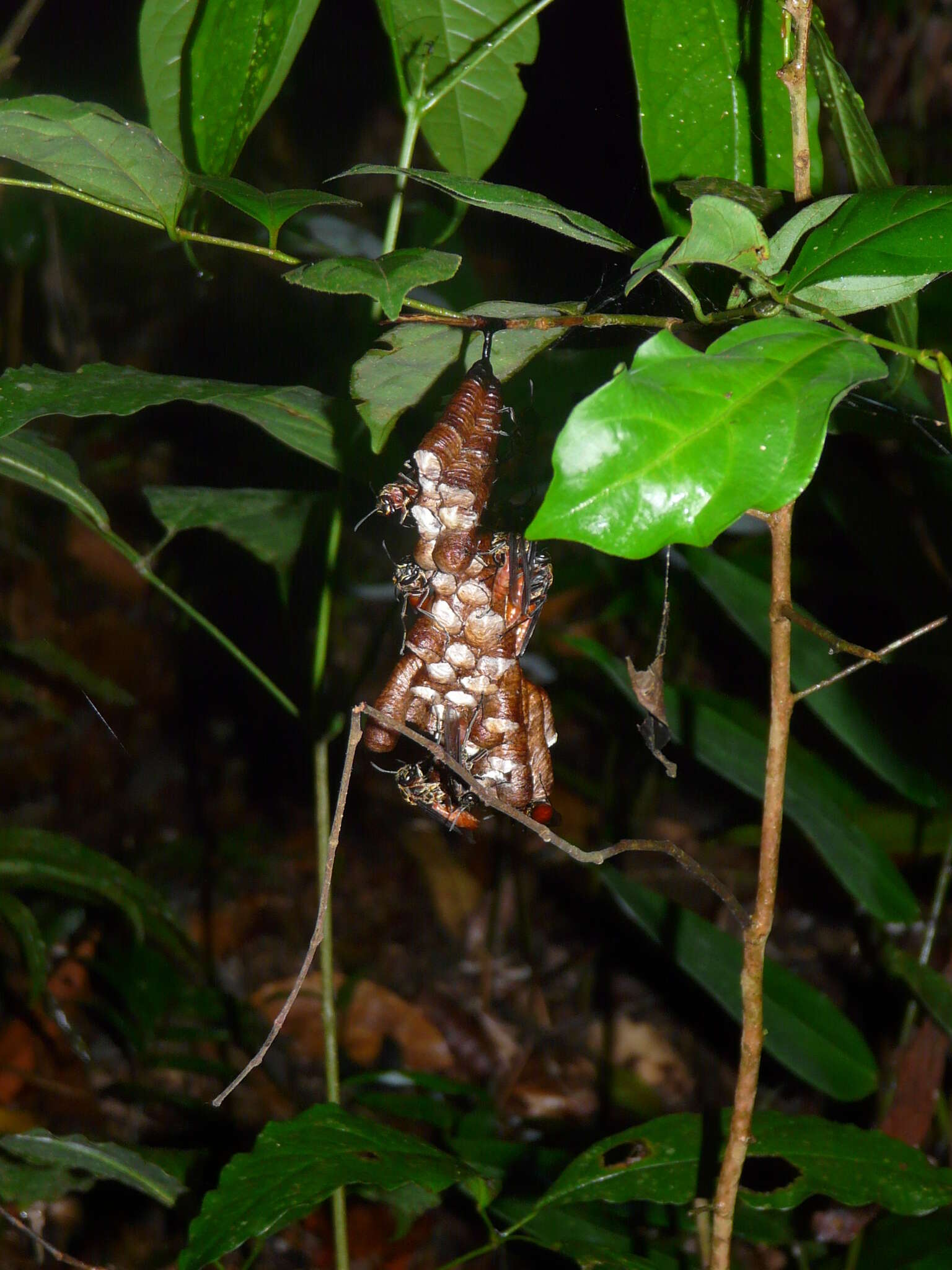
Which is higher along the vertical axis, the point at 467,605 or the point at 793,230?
the point at 793,230

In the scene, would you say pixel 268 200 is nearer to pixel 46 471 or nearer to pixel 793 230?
pixel 793 230

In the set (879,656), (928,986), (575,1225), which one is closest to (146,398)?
(879,656)

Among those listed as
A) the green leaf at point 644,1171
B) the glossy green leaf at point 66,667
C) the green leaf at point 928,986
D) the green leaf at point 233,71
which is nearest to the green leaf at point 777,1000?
the green leaf at point 928,986

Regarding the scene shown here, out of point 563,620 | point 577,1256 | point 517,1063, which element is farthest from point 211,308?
point 577,1256

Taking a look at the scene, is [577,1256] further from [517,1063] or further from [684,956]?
[517,1063]

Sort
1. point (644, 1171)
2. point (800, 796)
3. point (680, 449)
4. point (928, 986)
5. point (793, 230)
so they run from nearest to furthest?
point (680, 449) < point (793, 230) < point (644, 1171) < point (928, 986) < point (800, 796)

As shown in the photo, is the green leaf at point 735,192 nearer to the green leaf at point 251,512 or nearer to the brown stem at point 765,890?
the brown stem at point 765,890
